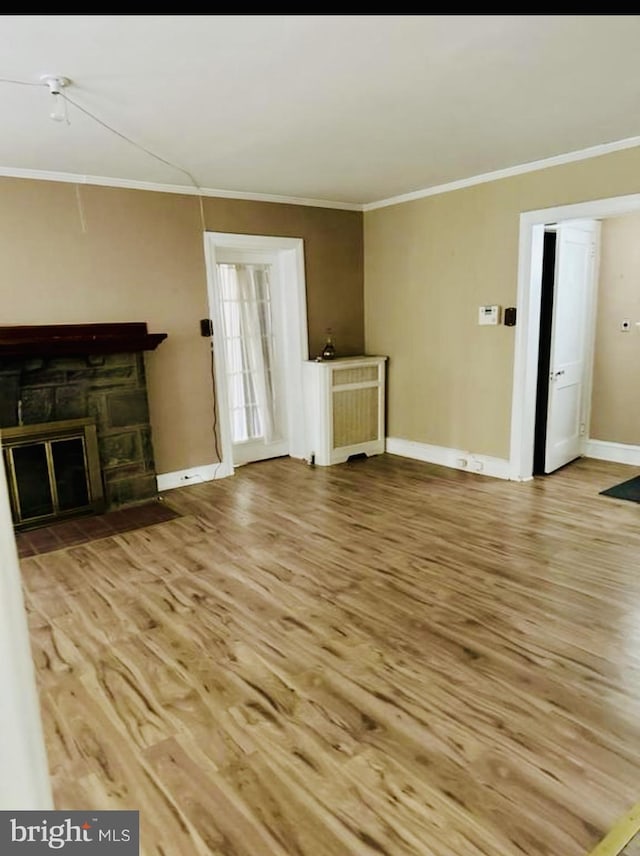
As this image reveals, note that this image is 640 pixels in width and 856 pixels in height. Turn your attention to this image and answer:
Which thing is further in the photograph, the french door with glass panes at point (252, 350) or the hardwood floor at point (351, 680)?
the french door with glass panes at point (252, 350)

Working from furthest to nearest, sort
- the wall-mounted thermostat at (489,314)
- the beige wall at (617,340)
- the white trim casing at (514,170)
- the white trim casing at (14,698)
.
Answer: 1. the beige wall at (617,340)
2. the wall-mounted thermostat at (489,314)
3. the white trim casing at (514,170)
4. the white trim casing at (14,698)

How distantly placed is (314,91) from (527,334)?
8.42 feet

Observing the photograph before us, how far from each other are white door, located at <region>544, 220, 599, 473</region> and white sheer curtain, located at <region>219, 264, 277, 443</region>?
2.55 m

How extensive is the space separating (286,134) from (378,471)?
2.89 m

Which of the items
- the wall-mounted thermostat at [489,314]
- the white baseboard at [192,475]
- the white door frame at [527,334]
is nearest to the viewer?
the white door frame at [527,334]

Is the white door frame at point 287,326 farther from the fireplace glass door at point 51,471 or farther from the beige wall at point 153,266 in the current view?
the fireplace glass door at point 51,471

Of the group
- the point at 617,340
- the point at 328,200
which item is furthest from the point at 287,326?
the point at 617,340

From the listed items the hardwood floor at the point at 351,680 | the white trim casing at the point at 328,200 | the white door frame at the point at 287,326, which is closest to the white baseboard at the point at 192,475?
the white door frame at the point at 287,326

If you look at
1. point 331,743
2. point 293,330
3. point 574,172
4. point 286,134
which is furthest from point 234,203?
point 331,743

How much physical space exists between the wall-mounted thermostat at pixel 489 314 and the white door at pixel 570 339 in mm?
474

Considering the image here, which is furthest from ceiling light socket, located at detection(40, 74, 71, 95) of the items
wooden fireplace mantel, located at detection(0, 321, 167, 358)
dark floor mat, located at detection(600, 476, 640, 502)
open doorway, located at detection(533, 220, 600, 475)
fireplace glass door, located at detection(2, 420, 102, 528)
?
dark floor mat, located at detection(600, 476, 640, 502)

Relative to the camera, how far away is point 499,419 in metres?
4.63

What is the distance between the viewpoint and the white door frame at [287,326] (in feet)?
15.5

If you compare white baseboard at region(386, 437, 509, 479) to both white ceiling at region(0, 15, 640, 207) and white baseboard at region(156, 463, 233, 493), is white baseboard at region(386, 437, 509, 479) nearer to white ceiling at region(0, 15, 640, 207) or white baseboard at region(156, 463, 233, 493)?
white baseboard at region(156, 463, 233, 493)
